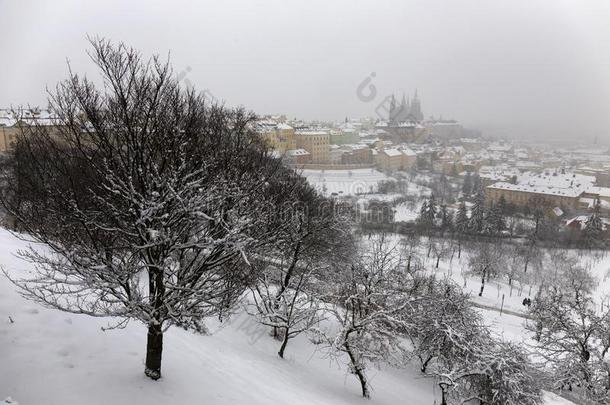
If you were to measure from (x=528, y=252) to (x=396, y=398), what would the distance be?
32590 mm

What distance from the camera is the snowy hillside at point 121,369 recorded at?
18.7ft

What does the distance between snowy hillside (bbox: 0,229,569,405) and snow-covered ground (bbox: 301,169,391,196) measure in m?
49.8

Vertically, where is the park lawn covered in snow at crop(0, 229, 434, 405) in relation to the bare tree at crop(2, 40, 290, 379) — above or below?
below

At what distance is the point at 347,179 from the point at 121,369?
66.8m

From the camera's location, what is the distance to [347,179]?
72062mm

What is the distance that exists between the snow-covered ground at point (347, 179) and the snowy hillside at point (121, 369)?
49780 millimetres

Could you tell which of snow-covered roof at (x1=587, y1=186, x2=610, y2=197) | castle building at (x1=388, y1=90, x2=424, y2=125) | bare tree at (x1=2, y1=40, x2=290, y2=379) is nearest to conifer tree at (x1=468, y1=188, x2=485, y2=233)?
snow-covered roof at (x1=587, y1=186, x2=610, y2=197)

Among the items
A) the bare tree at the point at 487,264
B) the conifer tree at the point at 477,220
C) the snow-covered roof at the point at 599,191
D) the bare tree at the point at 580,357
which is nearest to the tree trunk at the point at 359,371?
the bare tree at the point at 580,357

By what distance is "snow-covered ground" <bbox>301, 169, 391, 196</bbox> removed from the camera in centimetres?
6306

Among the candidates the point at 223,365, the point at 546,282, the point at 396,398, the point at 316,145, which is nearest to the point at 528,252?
the point at 546,282

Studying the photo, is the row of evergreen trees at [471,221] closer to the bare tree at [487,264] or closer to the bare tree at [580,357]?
the bare tree at [487,264]

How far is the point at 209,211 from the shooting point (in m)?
6.12

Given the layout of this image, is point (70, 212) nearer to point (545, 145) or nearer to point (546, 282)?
point (546, 282)

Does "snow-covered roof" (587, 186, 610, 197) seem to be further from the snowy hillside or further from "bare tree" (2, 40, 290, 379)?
"bare tree" (2, 40, 290, 379)
